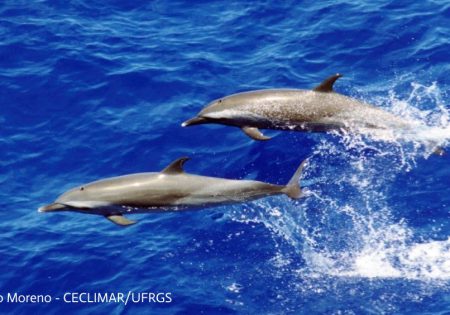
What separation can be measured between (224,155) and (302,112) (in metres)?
2.62

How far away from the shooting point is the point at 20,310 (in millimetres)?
14227

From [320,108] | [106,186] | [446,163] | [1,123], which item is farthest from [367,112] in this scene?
[1,123]

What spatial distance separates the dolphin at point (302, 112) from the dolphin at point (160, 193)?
4.58ft

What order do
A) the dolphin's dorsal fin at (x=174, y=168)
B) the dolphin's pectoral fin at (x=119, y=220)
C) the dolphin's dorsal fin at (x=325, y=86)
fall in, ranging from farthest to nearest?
the dolphin's dorsal fin at (x=325, y=86) → the dolphin's pectoral fin at (x=119, y=220) → the dolphin's dorsal fin at (x=174, y=168)

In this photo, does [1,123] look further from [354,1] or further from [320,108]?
[354,1]

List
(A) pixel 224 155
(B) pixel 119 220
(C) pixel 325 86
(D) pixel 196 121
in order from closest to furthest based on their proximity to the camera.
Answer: (B) pixel 119 220 → (C) pixel 325 86 → (D) pixel 196 121 → (A) pixel 224 155

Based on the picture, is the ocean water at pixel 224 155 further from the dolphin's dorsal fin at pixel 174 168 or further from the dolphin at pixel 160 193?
the dolphin's dorsal fin at pixel 174 168

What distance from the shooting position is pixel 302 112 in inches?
593

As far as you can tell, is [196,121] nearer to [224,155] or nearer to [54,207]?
[224,155]

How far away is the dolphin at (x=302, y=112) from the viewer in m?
15.1

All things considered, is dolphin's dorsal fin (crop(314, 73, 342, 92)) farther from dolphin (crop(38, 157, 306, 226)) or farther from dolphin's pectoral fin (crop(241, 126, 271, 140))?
dolphin (crop(38, 157, 306, 226))

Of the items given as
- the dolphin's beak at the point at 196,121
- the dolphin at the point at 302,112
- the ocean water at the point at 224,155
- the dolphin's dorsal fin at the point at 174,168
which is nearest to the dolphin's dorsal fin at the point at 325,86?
the dolphin at the point at 302,112

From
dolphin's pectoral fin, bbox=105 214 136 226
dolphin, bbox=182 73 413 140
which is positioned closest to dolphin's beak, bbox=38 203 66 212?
dolphin's pectoral fin, bbox=105 214 136 226

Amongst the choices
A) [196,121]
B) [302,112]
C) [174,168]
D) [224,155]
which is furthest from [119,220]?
[224,155]
